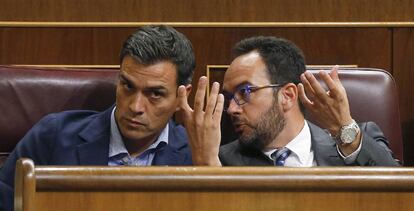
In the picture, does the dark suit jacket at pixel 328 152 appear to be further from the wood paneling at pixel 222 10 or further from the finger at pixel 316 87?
the wood paneling at pixel 222 10

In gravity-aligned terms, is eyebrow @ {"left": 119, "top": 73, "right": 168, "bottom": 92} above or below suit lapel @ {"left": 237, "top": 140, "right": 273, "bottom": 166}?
above

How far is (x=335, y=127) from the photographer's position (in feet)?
4.39

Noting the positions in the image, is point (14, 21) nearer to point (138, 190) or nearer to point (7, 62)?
point (7, 62)

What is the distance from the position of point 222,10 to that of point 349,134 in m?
0.57

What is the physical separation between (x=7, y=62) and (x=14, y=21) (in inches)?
3.7

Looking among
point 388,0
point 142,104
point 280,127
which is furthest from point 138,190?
point 388,0

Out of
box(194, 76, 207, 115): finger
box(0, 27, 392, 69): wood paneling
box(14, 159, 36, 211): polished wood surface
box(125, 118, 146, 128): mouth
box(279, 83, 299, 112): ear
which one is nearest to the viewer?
box(14, 159, 36, 211): polished wood surface

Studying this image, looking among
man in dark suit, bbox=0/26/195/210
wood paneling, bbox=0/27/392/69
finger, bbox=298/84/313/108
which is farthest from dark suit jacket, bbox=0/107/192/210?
wood paneling, bbox=0/27/392/69

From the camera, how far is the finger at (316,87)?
133 centimetres

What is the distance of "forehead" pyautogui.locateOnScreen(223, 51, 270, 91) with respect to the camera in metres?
1.41

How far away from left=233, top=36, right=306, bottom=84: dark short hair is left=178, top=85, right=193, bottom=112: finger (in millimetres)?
211

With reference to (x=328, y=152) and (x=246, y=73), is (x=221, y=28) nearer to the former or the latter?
(x=246, y=73)

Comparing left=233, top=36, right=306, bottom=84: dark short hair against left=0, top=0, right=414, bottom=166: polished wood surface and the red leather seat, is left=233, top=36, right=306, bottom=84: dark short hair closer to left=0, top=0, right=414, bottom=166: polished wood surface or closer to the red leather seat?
the red leather seat

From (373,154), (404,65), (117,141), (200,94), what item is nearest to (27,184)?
(200,94)
